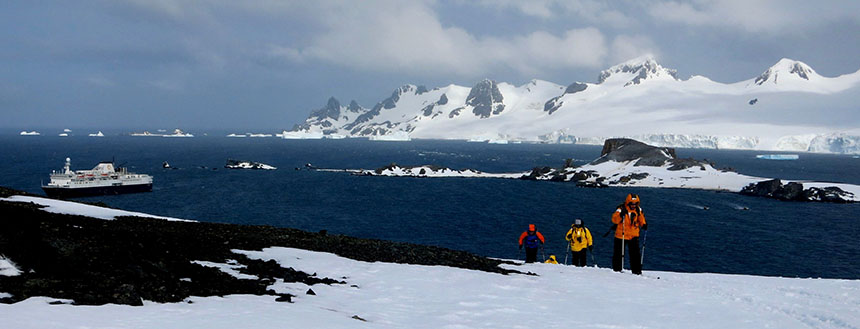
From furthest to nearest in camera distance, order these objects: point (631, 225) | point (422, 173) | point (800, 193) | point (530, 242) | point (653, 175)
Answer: point (422, 173), point (653, 175), point (800, 193), point (530, 242), point (631, 225)

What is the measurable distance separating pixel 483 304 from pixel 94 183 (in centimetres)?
8799

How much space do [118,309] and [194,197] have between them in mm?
79301

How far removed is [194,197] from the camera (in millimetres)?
81250

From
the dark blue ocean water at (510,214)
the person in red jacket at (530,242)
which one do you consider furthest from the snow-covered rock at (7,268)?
the dark blue ocean water at (510,214)

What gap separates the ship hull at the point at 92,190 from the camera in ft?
254

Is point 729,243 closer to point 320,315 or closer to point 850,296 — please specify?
point 850,296

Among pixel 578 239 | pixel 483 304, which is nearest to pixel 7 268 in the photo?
pixel 483 304

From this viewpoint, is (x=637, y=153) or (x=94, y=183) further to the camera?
(x=637, y=153)

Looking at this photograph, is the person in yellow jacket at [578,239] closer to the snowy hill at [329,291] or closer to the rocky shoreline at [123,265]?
the snowy hill at [329,291]

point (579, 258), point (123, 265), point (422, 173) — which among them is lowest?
point (422, 173)

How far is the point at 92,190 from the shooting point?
82250mm

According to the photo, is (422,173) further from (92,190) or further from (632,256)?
(632,256)

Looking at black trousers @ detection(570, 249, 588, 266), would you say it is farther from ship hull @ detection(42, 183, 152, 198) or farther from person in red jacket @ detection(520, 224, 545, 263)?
ship hull @ detection(42, 183, 152, 198)

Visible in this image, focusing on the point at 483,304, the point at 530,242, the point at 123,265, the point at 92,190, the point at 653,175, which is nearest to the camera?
the point at 123,265
